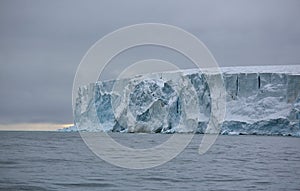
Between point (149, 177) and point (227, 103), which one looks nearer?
point (149, 177)

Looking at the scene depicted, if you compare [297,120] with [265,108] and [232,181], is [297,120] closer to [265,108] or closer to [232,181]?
[265,108]

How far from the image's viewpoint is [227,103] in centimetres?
5759

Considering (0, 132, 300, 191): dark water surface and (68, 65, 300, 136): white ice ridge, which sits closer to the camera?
(0, 132, 300, 191): dark water surface

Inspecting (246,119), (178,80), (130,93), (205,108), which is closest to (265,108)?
(246,119)

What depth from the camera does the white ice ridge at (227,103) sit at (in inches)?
2120

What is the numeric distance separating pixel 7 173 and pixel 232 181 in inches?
267

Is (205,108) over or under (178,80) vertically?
under

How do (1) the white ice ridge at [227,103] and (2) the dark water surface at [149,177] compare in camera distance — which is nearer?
(2) the dark water surface at [149,177]

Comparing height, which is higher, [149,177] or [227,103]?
[227,103]

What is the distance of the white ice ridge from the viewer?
5384 centimetres

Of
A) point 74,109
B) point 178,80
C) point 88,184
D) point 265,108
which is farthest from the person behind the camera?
point 74,109

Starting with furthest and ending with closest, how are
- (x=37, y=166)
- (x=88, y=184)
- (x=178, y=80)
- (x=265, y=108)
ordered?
(x=178, y=80) < (x=265, y=108) < (x=37, y=166) < (x=88, y=184)

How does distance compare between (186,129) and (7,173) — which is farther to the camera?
(186,129)

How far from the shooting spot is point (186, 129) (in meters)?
56.8
